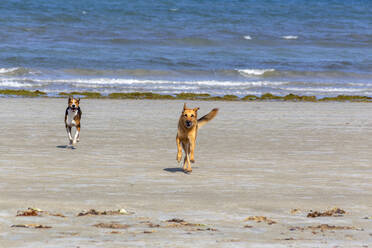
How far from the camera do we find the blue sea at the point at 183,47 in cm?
3150

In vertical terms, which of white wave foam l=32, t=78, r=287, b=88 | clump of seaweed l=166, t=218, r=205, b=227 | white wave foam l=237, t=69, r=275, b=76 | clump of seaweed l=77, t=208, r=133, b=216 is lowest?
clump of seaweed l=166, t=218, r=205, b=227

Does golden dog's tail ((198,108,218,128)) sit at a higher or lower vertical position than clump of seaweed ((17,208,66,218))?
higher

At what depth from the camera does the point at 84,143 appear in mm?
13242

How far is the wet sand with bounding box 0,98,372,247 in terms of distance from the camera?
612 cm

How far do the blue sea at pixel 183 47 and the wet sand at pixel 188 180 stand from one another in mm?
11494

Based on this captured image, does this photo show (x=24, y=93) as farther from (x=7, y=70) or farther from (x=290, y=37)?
(x=290, y=37)

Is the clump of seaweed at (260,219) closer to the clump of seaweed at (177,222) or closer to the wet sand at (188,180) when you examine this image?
the wet sand at (188,180)

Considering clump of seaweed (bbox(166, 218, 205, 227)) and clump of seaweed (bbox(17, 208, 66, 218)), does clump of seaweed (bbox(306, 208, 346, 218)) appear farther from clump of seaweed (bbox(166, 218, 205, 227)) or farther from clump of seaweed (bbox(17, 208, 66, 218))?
clump of seaweed (bbox(17, 208, 66, 218))

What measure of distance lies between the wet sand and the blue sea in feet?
37.7

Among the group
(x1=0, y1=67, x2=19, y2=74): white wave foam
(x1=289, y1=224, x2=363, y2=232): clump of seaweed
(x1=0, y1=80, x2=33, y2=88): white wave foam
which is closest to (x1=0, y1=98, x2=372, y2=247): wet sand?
(x1=289, y1=224, x2=363, y2=232): clump of seaweed

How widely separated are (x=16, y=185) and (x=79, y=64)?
28446 millimetres

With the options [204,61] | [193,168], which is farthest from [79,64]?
[193,168]

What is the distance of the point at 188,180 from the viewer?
9.35 m

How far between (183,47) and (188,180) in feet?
123
